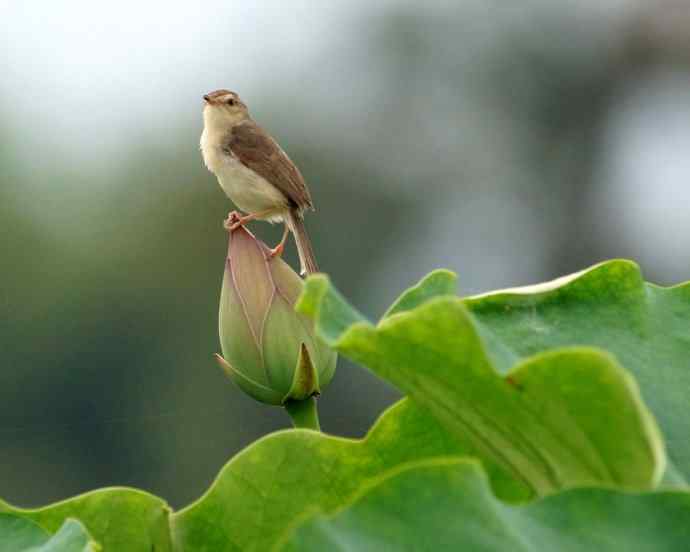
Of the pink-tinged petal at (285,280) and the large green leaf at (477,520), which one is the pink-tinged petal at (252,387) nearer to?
the pink-tinged petal at (285,280)

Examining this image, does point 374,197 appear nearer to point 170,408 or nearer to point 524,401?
point 170,408

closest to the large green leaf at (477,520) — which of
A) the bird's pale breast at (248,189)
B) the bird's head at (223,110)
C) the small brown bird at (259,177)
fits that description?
the small brown bird at (259,177)

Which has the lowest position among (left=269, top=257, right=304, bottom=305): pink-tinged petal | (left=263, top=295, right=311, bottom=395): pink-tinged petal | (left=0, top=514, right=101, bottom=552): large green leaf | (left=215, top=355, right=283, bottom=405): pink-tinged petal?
(left=215, top=355, right=283, bottom=405): pink-tinged petal

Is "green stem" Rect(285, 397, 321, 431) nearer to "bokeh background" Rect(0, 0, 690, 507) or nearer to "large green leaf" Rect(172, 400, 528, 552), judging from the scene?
"large green leaf" Rect(172, 400, 528, 552)

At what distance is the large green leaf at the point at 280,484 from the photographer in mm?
1530

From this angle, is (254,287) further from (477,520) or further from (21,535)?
(477,520)

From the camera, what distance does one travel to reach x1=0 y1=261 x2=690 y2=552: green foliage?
3.76 feet

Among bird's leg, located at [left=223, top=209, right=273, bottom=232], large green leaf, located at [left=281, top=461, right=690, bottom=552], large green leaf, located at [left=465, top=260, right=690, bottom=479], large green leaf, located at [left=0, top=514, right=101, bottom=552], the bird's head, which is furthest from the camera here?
the bird's head

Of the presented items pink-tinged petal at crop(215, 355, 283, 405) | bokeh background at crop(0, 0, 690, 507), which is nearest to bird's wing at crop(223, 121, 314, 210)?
pink-tinged petal at crop(215, 355, 283, 405)

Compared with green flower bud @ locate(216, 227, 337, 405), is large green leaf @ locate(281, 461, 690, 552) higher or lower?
higher

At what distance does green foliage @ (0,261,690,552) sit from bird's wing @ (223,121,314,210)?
2.70m

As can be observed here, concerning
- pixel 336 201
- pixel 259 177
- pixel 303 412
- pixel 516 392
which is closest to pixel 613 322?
pixel 516 392

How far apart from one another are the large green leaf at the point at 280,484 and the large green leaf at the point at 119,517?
0.06 ft

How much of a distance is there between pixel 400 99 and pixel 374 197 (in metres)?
5.16
